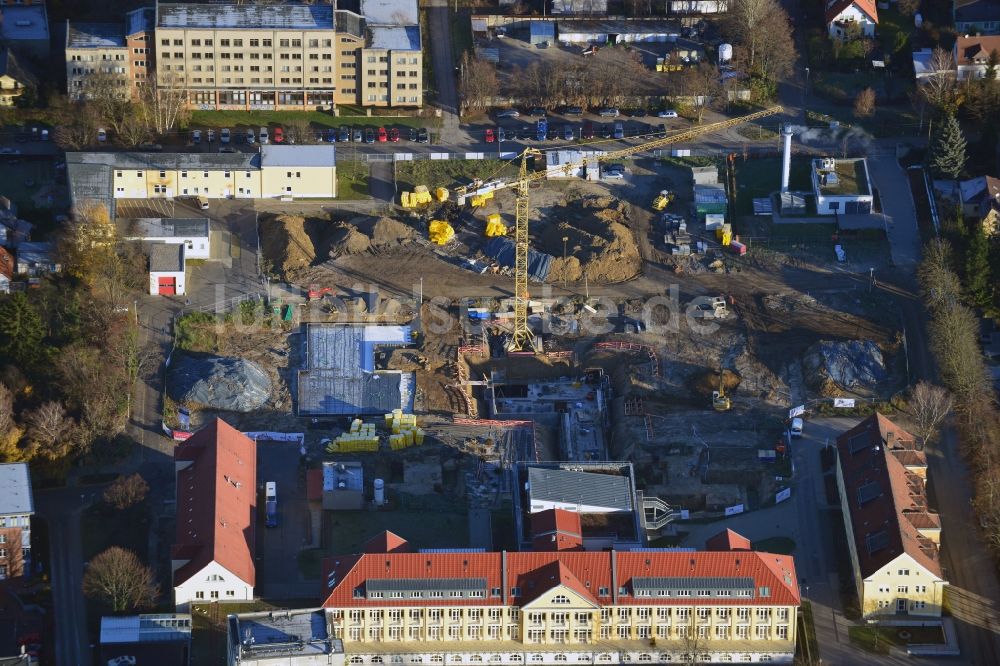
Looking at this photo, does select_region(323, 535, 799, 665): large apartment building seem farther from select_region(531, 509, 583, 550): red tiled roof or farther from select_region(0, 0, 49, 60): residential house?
select_region(0, 0, 49, 60): residential house

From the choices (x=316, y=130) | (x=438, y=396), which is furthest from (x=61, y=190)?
(x=438, y=396)

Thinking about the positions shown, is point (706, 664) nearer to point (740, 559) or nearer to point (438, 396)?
point (740, 559)

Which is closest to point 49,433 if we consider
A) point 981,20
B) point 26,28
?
point 26,28

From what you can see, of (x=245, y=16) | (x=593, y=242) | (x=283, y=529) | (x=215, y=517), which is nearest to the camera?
(x=215, y=517)

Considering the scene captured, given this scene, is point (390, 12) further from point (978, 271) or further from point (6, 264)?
point (978, 271)

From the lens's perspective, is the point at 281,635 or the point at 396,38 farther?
the point at 396,38
